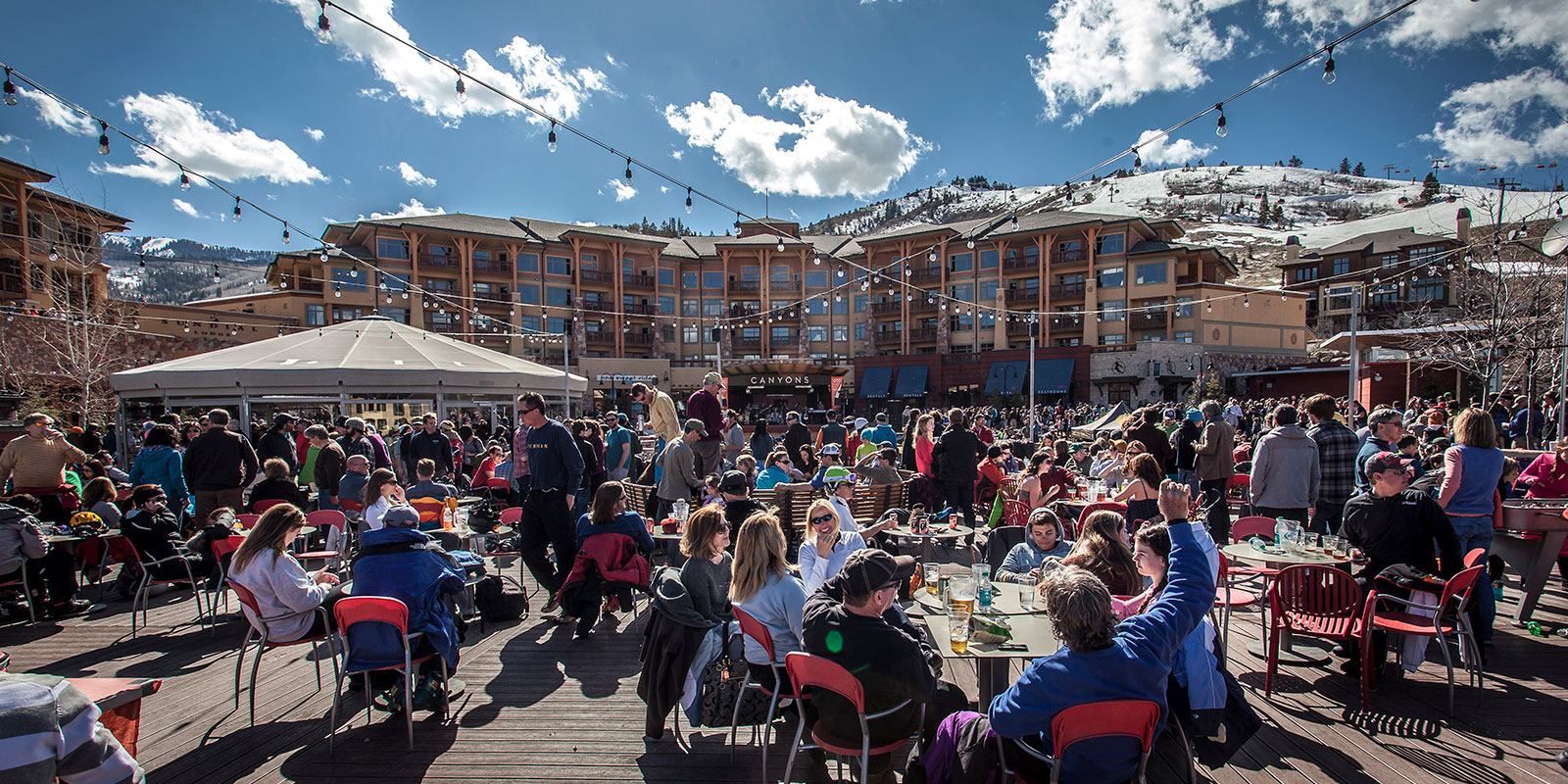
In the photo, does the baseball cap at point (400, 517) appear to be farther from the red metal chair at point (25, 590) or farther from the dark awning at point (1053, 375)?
the dark awning at point (1053, 375)

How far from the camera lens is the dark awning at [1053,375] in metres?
32.9

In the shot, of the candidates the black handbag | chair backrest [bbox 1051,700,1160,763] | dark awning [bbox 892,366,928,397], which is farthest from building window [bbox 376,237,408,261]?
chair backrest [bbox 1051,700,1160,763]

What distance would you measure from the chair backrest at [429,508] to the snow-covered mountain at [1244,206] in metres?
45.4

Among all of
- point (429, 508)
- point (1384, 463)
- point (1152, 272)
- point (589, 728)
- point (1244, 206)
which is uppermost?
point (1244, 206)

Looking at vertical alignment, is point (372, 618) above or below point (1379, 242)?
below

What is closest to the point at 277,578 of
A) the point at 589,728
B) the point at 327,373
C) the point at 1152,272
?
the point at 589,728

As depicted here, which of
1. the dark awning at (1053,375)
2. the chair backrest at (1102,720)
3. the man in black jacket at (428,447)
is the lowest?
the chair backrest at (1102,720)

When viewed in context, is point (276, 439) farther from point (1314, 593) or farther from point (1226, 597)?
point (1314, 593)

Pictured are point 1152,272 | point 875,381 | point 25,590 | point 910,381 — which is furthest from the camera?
point 875,381

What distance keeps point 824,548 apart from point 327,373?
10164 millimetres

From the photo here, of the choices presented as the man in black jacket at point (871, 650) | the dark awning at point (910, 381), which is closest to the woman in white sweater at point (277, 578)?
the man in black jacket at point (871, 650)

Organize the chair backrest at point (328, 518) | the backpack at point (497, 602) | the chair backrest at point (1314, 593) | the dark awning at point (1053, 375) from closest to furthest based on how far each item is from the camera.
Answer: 1. the chair backrest at point (1314, 593)
2. the backpack at point (497, 602)
3. the chair backrest at point (328, 518)
4. the dark awning at point (1053, 375)

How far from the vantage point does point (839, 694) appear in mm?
2641

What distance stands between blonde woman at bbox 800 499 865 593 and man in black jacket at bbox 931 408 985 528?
4005 millimetres
